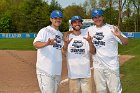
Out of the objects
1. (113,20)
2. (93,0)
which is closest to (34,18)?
(113,20)

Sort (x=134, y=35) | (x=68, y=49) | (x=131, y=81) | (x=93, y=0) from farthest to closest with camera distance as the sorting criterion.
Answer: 1. (x=93, y=0)
2. (x=134, y=35)
3. (x=131, y=81)
4. (x=68, y=49)

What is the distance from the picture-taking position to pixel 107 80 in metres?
8.04

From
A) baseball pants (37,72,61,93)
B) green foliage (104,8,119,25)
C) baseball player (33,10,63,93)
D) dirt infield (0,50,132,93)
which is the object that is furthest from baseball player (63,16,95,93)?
green foliage (104,8,119,25)

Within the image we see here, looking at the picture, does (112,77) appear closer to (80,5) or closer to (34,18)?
(34,18)

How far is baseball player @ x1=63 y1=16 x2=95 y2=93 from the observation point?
780cm

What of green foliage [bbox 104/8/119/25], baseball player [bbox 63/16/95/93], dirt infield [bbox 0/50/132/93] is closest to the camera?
baseball player [bbox 63/16/95/93]

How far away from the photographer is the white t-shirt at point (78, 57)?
7.82 m

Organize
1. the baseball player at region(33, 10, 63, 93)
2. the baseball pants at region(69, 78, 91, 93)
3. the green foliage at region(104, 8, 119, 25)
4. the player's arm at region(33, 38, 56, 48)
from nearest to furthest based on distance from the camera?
1. the player's arm at region(33, 38, 56, 48)
2. the baseball player at region(33, 10, 63, 93)
3. the baseball pants at region(69, 78, 91, 93)
4. the green foliage at region(104, 8, 119, 25)

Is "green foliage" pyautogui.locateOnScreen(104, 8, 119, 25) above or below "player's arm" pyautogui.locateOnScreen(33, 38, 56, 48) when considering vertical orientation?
above

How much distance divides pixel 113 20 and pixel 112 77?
57.3m

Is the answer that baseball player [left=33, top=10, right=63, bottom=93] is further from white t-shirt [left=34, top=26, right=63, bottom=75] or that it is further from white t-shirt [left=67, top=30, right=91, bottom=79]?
white t-shirt [left=67, top=30, right=91, bottom=79]

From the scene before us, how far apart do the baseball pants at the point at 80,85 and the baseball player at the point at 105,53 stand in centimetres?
22

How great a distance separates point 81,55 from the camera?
25.8ft

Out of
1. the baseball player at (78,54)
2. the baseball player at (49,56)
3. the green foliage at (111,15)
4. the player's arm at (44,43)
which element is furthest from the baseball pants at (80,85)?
the green foliage at (111,15)
